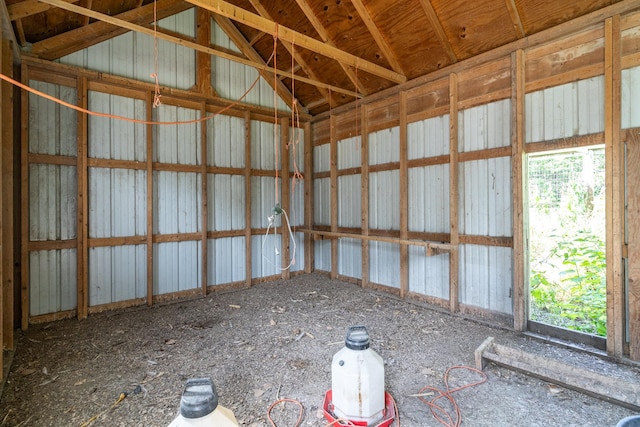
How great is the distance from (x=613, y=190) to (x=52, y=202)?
6156 millimetres

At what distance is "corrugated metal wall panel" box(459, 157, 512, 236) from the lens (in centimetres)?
347

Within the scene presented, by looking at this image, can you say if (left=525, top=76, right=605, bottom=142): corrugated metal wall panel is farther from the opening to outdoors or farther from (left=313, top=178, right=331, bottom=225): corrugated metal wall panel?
(left=313, top=178, right=331, bottom=225): corrugated metal wall panel

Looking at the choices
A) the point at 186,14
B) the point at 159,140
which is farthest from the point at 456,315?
the point at 186,14

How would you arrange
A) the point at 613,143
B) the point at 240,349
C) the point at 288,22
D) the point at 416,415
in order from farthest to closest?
1. the point at 288,22
2. the point at 240,349
3. the point at 613,143
4. the point at 416,415

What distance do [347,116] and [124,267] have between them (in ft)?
14.3

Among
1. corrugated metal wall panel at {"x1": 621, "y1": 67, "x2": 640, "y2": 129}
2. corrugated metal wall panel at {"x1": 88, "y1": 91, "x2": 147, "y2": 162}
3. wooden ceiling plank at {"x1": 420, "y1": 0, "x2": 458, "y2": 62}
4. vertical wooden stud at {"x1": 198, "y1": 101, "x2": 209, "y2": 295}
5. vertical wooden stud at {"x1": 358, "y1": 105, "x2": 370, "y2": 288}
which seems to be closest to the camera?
corrugated metal wall panel at {"x1": 621, "y1": 67, "x2": 640, "y2": 129}

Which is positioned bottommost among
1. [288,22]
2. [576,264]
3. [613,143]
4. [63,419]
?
[63,419]

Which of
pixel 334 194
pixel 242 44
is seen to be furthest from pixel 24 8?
pixel 334 194

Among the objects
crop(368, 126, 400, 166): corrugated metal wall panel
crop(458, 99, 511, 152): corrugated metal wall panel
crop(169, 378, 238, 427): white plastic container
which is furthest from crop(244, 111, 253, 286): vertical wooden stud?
crop(169, 378, 238, 427): white plastic container

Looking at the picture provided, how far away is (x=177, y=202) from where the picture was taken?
15.4ft

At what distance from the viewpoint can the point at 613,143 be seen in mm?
2697

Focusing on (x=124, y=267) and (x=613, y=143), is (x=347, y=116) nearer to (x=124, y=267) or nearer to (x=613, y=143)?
(x=613, y=143)

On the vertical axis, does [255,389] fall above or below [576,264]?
below

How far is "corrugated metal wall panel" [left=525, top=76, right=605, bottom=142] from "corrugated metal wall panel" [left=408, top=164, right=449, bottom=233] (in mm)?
1085
